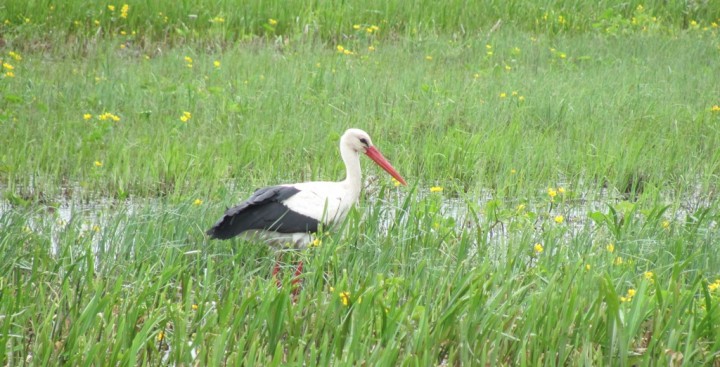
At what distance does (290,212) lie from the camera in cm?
462

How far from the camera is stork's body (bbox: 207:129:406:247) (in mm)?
4348

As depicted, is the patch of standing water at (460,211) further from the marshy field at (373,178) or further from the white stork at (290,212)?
the white stork at (290,212)

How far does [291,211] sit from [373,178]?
1482 millimetres

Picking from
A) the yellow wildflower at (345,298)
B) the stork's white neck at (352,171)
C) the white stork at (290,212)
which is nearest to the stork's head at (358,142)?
the stork's white neck at (352,171)

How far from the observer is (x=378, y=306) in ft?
11.5

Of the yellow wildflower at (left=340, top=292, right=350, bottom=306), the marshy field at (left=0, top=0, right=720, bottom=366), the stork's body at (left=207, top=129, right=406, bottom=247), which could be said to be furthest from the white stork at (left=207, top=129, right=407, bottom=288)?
the yellow wildflower at (left=340, top=292, right=350, bottom=306)

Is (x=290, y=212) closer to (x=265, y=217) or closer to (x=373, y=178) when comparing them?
(x=265, y=217)

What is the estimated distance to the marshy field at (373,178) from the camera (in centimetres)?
331

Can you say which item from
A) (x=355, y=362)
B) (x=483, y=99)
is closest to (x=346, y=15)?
(x=483, y=99)

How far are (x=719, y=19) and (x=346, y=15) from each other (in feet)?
15.7

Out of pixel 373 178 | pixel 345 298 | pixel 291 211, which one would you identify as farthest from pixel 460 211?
pixel 345 298

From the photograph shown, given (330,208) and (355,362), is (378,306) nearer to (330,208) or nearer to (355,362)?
(355,362)

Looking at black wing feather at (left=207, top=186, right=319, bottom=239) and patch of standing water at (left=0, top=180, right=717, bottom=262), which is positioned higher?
black wing feather at (left=207, top=186, right=319, bottom=239)

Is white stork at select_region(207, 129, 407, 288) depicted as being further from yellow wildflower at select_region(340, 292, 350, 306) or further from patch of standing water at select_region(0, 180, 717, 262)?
yellow wildflower at select_region(340, 292, 350, 306)
